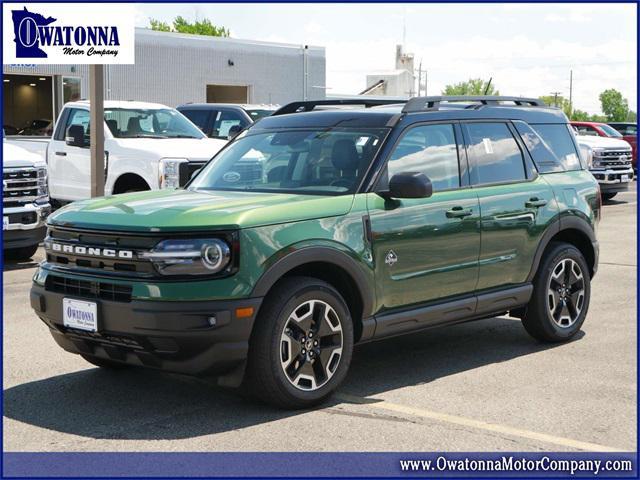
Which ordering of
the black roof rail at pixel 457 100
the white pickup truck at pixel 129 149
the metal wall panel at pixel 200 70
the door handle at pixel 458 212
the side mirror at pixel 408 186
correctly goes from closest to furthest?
the side mirror at pixel 408 186, the door handle at pixel 458 212, the black roof rail at pixel 457 100, the white pickup truck at pixel 129 149, the metal wall panel at pixel 200 70

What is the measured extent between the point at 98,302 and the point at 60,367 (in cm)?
154

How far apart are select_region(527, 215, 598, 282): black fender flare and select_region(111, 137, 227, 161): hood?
644 cm

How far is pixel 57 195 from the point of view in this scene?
1597 centimetres

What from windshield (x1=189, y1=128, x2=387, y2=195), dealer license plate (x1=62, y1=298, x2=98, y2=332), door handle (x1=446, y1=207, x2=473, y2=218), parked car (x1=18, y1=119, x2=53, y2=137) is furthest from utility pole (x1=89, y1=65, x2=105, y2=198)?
parked car (x1=18, y1=119, x2=53, y2=137)

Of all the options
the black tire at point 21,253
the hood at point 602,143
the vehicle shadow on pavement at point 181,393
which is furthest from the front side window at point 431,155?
the hood at point 602,143

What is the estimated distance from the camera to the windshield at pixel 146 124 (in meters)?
15.0

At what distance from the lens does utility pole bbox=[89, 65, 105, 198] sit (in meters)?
14.2

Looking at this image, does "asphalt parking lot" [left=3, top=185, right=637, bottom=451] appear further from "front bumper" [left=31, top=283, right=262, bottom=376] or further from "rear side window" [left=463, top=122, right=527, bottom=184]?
"rear side window" [left=463, top=122, right=527, bottom=184]

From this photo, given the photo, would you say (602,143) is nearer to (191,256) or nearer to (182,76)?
(191,256)

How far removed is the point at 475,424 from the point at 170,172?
8.52m

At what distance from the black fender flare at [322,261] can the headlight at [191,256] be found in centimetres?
26

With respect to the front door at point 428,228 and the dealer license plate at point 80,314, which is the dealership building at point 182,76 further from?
the dealer license plate at point 80,314

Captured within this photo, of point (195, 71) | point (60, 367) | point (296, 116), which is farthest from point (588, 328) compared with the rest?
point (195, 71)

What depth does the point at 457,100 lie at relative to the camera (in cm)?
754
